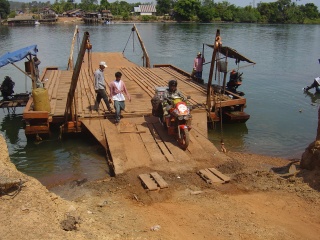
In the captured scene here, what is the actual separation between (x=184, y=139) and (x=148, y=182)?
6.02ft

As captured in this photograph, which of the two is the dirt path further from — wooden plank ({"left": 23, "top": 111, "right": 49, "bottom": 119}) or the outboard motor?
the outboard motor

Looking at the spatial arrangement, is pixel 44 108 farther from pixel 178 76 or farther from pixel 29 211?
pixel 178 76

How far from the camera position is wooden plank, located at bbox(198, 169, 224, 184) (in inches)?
278

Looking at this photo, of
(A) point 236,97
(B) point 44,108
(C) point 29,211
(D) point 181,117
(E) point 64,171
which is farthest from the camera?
(A) point 236,97

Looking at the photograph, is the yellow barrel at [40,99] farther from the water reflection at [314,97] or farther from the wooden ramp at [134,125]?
the water reflection at [314,97]

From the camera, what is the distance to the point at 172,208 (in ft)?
20.2

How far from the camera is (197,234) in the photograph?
17.6 ft

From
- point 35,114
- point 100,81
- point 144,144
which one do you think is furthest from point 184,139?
point 35,114

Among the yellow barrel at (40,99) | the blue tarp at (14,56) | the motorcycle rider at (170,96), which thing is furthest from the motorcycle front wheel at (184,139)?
the blue tarp at (14,56)

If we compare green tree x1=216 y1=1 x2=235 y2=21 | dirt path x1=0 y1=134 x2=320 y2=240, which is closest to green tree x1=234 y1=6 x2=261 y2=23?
green tree x1=216 y1=1 x2=235 y2=21

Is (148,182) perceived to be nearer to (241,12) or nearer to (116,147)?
(116,147)

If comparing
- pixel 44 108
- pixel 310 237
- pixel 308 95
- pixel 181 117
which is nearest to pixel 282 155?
pixel 181 117

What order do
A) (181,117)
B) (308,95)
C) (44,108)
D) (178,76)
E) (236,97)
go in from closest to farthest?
1. (181,117)
2. (44,108)
3. (236,97)
4. (178,76)
5. (308,95)

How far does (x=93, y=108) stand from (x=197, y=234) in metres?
6.57
